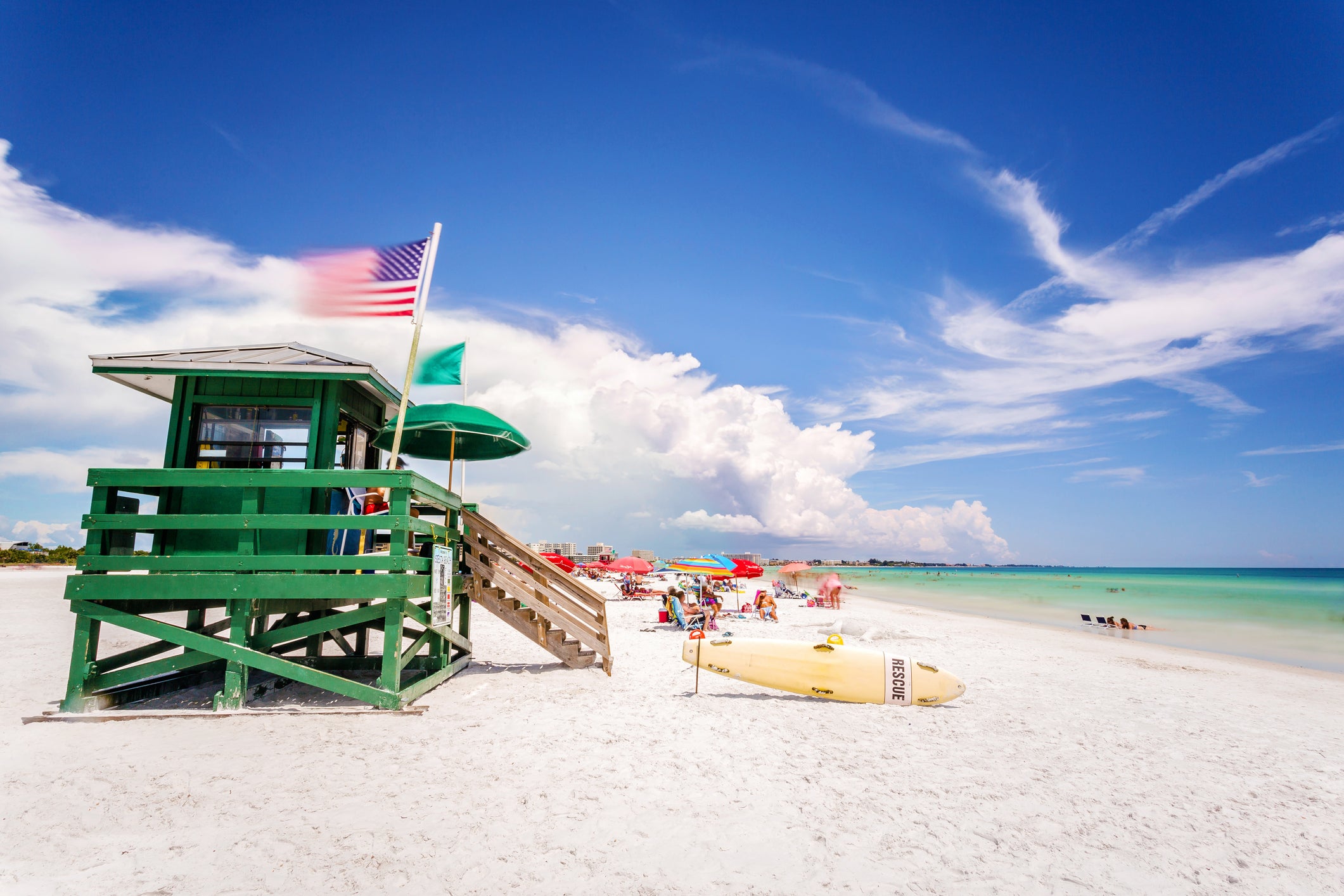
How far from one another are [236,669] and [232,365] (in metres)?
3.66

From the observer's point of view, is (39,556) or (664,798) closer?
(664,798)

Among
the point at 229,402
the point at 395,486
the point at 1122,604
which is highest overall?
the point at 229,402

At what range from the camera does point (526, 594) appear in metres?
9.58

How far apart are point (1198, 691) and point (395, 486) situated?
13814 millimetres

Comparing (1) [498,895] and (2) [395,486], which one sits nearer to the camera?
(1) [498,895]

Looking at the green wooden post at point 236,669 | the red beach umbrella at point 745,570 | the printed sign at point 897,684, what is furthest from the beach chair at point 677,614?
the green wooden post at point 236,669

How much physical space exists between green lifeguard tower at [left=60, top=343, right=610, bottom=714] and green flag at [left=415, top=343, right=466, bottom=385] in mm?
535

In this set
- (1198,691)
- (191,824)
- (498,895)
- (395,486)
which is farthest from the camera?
(1198,691)

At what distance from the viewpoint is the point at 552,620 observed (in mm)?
9852

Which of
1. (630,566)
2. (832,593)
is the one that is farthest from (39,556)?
(832,593)

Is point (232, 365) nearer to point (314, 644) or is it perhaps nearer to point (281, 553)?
point (281, 553)

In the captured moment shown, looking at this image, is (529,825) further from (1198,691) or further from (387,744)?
(1198,691)

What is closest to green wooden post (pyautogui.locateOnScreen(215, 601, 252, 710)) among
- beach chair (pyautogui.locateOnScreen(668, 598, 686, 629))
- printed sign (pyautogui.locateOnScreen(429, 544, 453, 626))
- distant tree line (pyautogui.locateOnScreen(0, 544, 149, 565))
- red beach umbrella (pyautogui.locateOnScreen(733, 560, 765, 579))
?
printed sign (pyautogui.locateOnScreen(429, 544, 453, 626))

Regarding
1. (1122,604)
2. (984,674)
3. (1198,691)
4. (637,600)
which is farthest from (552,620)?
(1122,604)
